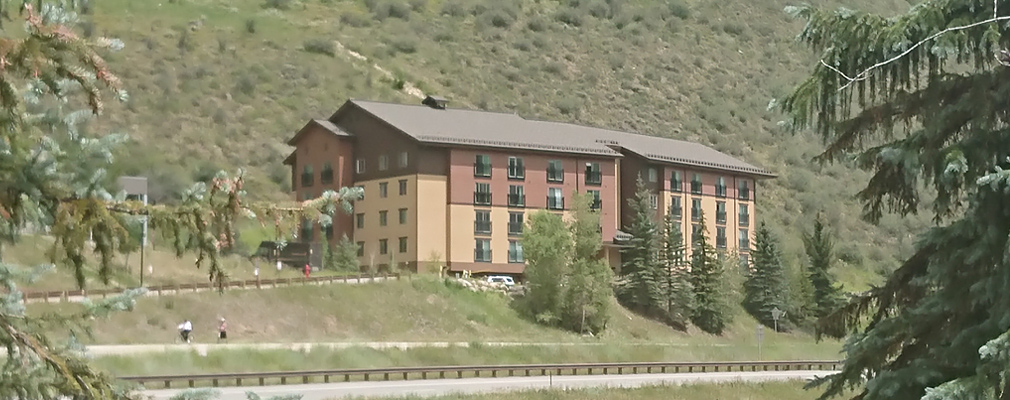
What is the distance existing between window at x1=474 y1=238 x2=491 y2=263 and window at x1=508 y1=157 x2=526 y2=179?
12.4 feet

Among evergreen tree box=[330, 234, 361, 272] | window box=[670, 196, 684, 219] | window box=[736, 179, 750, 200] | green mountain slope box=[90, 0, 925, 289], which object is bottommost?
evergreen tree box=[330, 234, 361, 272]

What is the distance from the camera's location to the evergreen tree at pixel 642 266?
6347cm

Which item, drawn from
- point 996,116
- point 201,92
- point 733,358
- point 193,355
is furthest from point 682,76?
point 996,116

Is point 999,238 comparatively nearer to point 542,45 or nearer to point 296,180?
point 296,180

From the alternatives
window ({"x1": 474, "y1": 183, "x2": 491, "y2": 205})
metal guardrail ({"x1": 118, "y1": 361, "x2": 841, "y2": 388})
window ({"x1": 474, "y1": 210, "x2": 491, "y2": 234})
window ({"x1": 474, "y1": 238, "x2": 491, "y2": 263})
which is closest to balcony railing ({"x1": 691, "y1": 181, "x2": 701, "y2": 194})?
window ({"x1": 474, "y1": 183, "x2": 491, "y2": 205})

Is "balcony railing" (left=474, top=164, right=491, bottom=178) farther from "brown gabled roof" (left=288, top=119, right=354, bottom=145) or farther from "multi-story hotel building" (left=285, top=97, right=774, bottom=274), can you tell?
"brown gabled roof" (left=288, top=119, right=354, bottom=145)

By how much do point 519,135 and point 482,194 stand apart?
474 centimetres

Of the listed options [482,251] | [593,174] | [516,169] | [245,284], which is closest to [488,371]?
[245,284]

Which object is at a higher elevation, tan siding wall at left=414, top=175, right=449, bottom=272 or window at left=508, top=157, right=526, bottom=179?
window at left=508, top=157, right=526, bottom=179

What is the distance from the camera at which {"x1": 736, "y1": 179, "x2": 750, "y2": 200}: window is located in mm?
77688

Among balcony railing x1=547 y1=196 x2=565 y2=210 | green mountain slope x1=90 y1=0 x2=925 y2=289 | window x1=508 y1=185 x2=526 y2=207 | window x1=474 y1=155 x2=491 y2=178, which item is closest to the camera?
window x1=474 y1=155 x2=491 y2=178

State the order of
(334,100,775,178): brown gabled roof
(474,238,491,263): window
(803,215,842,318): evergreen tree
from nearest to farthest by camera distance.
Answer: (474,238,491,263): window → (334,100,775,178): brown gabled roof → (803,215,842,318): evergreen tree

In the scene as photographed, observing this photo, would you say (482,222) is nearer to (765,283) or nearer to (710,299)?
(710,299)

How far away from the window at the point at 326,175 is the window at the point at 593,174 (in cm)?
1400
